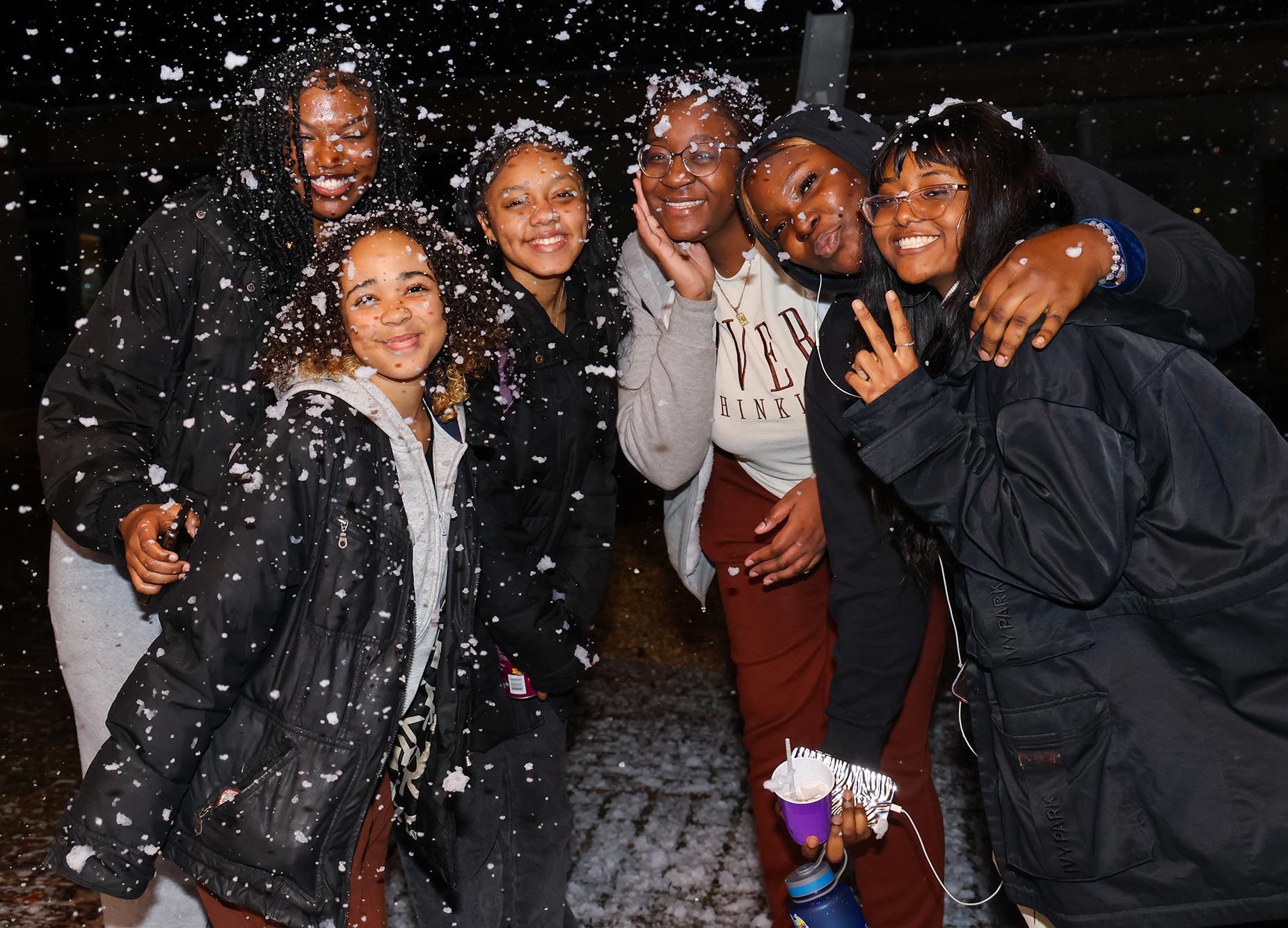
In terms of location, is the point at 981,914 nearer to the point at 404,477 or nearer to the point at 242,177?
the point at 404,477

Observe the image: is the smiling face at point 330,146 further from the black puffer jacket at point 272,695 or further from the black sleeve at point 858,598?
the black sleeve at point 858,598

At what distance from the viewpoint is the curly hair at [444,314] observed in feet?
9.09

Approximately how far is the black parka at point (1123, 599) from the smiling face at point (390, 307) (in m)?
1.15

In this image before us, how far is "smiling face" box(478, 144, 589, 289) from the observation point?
3238 mm

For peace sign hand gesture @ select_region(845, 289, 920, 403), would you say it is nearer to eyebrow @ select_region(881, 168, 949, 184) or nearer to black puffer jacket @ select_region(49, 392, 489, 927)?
eyebrow @ select_region(881, 168, 949, 184)

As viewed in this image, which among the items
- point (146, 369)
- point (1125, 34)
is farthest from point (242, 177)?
point (1125, 34)

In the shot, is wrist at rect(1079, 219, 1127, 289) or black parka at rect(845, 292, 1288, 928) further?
wrist at rect(1079, 219, 1127, 289)

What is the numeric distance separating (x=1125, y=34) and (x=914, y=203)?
13.5 metres

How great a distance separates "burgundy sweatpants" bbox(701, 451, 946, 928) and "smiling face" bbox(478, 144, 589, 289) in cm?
86

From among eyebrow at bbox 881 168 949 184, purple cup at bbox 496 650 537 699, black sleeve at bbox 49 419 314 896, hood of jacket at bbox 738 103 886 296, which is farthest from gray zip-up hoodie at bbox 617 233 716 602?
black sleeve at bbox 49 419 314 896

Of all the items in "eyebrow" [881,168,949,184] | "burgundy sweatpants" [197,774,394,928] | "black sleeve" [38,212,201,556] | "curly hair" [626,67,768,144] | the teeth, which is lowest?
"burgundy sweatpants" [197,774,394,928]

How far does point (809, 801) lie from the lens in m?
2.74

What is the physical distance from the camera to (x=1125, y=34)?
13.9 metres

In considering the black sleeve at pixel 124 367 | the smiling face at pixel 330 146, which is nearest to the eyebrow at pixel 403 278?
the smiling face at pixel 330 146
